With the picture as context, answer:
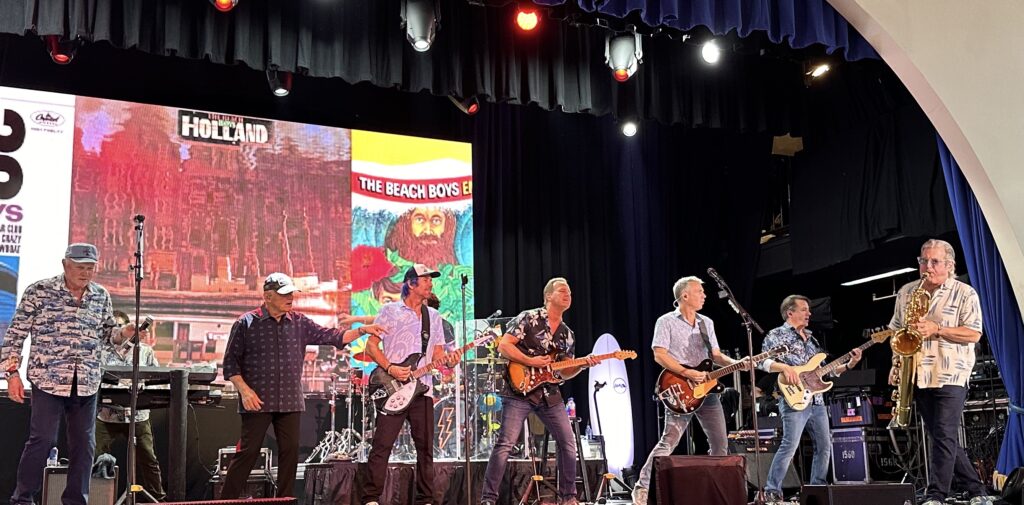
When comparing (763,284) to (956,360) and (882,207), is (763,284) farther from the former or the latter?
(956,360)

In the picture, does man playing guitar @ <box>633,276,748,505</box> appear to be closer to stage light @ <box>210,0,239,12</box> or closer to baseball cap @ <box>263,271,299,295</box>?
baseball cap @ <box>263,271,299,295</box>

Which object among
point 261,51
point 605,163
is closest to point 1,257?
point 261,51

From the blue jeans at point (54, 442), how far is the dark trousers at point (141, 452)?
2.26 meters

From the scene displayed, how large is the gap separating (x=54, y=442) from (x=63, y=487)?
1.29 m

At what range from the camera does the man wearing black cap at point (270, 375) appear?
6.21 m

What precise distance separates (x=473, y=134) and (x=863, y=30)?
5.87 meters

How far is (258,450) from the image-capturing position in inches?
246

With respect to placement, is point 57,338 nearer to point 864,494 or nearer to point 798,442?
point 864,494

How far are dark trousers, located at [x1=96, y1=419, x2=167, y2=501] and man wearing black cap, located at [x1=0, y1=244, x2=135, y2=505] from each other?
2.26 metres

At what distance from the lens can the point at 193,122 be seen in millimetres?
10117

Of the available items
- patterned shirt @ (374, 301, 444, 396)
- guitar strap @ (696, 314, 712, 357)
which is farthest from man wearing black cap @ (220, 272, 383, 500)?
guitar strap @ (696, 314, 712, 357)

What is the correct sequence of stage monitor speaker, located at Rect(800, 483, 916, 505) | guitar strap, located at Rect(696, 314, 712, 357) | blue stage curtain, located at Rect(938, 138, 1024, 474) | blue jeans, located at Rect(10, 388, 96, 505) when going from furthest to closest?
1. guitar strap, located at Rect(696, 314, 712, 357)
2. blue stage curtain, located at Rect(938, 138, 1024, 474)
3. blue jeans, located at Rect(10, 388, 96, 505)
4. stage monitor speaker, located at Rect(800, 483, 916, 505)

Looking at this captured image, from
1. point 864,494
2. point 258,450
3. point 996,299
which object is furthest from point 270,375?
point 996,299

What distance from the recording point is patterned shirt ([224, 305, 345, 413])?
20.7 ft
